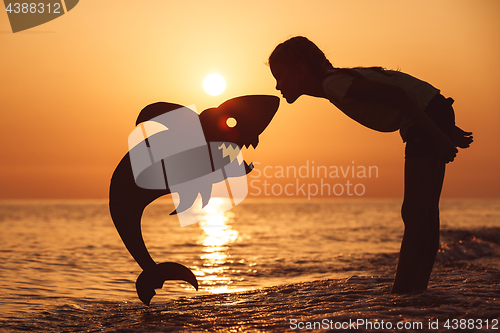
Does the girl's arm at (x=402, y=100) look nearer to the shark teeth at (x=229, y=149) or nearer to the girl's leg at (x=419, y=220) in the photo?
the girl's leg at (x=419, y=220)

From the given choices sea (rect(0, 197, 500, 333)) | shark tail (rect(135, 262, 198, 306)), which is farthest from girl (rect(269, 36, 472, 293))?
shark tail (rect(135, 262, 198, 306))

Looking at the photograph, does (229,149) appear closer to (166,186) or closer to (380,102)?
(166,186)

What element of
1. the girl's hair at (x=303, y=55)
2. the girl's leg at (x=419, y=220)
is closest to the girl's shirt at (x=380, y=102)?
the girl's hair at (x=303, y=55)

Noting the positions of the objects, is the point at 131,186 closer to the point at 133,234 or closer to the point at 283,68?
the point at 133,234

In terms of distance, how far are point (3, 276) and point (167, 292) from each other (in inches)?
117

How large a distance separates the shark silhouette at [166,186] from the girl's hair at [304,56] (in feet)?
1.93

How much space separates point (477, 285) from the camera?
3580 mm

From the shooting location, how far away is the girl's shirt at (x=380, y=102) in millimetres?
2477

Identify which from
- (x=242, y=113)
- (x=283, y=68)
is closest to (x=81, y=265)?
(x=242, y=113)

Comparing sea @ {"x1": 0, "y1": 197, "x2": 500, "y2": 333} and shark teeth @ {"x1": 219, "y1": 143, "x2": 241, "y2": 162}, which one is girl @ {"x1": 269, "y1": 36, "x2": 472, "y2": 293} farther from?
shark teeth @ {"x1": 219, "y1": 143, "x2": 241, "y2": 162}

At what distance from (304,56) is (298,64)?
0.06 metres

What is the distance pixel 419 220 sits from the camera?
2602 mm

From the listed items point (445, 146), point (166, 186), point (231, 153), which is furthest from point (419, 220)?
point (166, 186)

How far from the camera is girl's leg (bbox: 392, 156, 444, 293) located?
2564 millimetres
